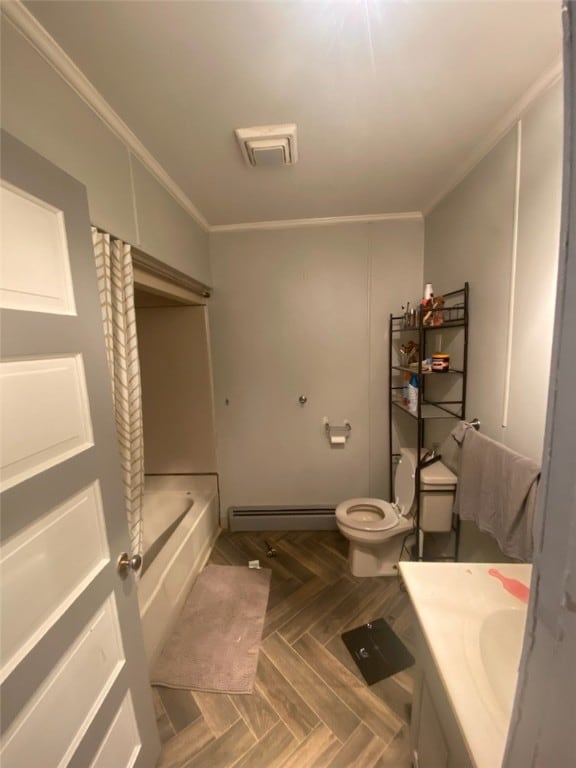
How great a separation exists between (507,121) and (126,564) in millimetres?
2262

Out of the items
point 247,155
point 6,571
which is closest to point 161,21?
point 247,155

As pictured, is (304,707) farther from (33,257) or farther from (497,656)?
(33,257)

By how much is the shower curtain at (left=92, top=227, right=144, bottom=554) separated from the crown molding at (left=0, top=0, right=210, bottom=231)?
440mm

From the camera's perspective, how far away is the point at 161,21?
886 millimetres

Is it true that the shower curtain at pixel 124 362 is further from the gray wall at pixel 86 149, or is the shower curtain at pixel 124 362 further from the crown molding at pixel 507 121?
the crown molding at pixel 507 121

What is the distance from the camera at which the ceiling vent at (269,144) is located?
4.32 ft

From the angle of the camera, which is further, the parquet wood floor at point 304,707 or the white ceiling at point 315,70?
the parquet wood floor at point 304,707

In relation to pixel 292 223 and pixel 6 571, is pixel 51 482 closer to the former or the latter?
pixel 6 571

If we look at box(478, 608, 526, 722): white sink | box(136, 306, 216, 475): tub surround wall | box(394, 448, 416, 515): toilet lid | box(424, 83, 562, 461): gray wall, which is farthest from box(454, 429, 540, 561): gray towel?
box(136, 306, 216, 475): tub surround wall

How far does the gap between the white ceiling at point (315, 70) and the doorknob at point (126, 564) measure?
5.26ft

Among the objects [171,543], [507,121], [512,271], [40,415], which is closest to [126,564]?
[40,415]

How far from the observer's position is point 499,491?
129cm

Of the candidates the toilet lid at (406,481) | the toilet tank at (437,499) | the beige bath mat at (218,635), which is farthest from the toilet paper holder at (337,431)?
the beige bath mat at (218,635)

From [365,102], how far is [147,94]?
32.3 inches
